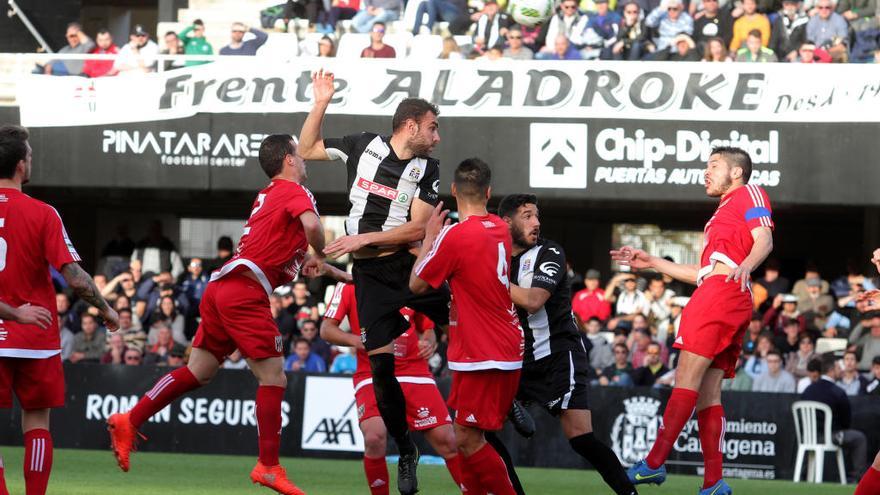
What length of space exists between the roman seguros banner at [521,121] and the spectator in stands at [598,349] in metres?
2.00

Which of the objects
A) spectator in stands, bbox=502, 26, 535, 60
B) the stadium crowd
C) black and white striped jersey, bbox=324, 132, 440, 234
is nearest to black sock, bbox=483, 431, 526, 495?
black and white striped jersey, bbox=324, 132, 440, 234

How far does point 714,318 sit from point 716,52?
10.7 meters

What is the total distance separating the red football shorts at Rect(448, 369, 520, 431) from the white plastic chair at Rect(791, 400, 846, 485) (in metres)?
9.10

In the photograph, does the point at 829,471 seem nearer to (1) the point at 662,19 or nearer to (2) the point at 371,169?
(1) the point at 662,19

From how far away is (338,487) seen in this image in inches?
488

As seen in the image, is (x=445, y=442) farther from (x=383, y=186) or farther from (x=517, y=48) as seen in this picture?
(x=517, y=48)

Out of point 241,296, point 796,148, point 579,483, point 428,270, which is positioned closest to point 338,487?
point 579,483

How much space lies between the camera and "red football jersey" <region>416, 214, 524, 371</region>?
8250mm

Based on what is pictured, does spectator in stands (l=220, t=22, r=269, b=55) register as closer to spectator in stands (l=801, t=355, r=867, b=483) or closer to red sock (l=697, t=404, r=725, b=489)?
spectator in stands (l=801, t=355, r=867, b=483)

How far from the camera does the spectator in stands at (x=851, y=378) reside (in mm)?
17203

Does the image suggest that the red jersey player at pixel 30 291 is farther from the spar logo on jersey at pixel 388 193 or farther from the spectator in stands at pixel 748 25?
the spectator in stands at pixel 748 25

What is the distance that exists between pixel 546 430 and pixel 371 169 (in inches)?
337

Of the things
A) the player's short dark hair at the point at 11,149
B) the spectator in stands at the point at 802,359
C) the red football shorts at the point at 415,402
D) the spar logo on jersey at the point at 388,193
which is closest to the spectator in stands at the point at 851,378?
the spectator in stands at the point at 802,359

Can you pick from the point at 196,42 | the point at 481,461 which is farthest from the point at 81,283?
the point at 196,42
